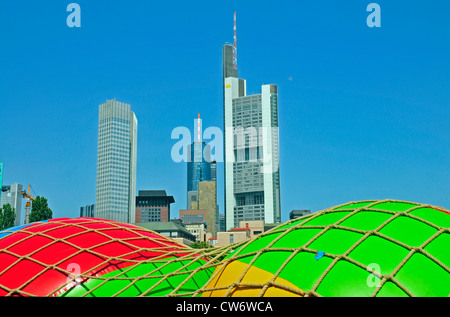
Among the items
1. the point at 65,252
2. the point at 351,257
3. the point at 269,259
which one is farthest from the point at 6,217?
the point at 351,257

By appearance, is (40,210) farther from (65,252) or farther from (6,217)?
(65,252)

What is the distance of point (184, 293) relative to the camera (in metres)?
9.79

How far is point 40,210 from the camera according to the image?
2889 inches

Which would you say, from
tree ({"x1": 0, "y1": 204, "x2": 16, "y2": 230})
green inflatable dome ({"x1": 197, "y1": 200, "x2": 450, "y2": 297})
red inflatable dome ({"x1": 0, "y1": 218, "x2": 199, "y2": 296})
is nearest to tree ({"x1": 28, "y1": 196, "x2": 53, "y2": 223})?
tree ({"x1": 0, "y1": 204, "x2": 16, "y2": 230})

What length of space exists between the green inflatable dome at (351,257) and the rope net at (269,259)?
2 cm

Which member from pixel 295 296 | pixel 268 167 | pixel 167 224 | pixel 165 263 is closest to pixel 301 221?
pixel 295 296

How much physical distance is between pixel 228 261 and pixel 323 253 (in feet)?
6.95

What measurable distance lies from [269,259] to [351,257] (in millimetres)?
1471

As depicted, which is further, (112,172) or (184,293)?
(112,172)

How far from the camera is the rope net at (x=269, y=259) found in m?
7.40

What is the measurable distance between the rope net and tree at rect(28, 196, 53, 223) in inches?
2550

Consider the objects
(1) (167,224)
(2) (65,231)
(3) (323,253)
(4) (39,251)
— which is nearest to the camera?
(3) (323,253)

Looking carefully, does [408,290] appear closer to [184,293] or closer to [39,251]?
[184,293]
